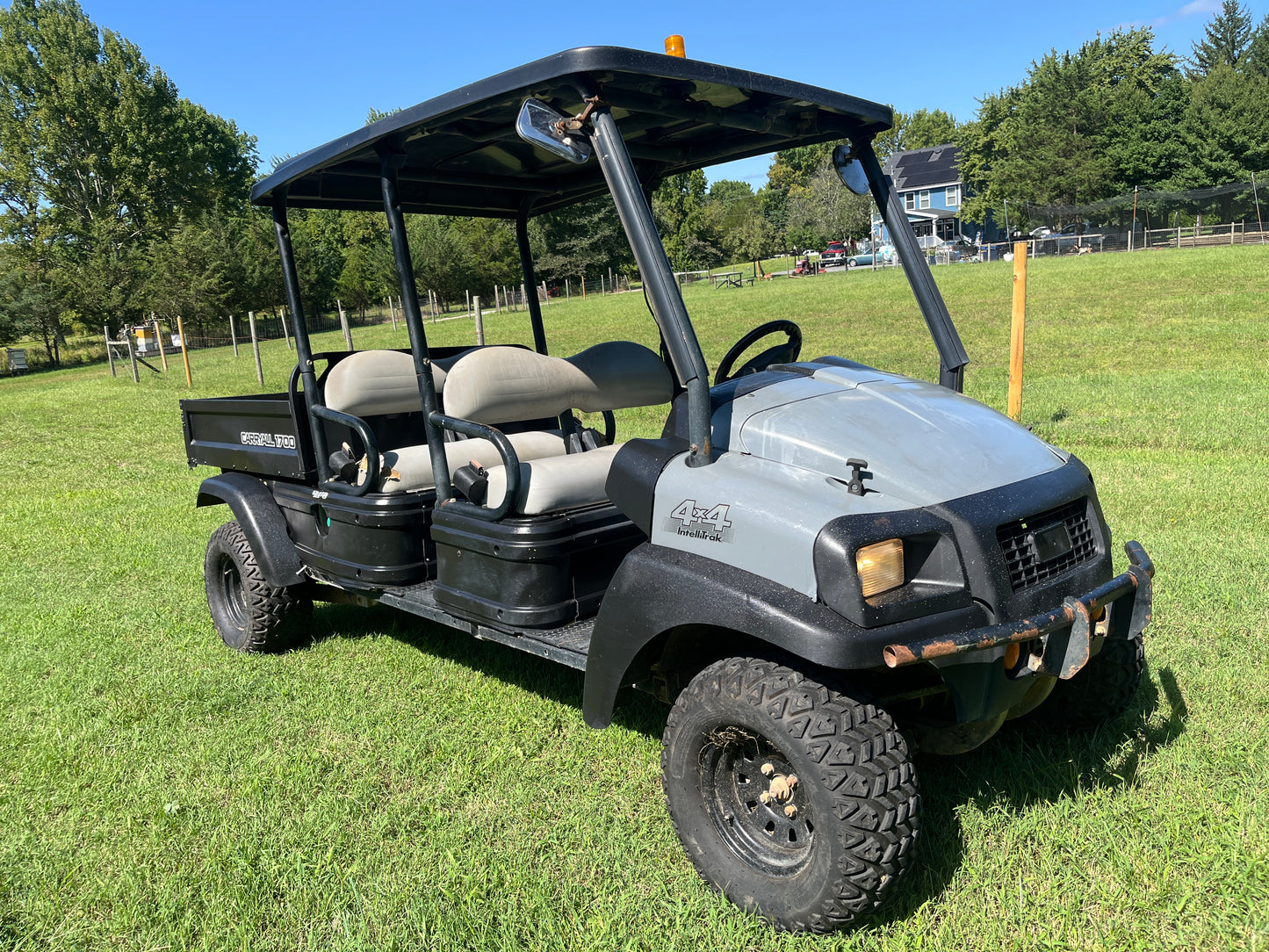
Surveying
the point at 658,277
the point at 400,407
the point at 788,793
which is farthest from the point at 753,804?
the point at 400,407

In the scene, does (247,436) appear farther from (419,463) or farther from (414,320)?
(414,320)

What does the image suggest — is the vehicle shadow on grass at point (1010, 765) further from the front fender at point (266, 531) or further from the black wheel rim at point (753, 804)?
the front fender at point (266, 531)

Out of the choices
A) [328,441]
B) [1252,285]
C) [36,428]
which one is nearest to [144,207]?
[36,428]

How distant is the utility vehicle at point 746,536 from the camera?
7.51 feet

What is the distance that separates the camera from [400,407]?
433cm

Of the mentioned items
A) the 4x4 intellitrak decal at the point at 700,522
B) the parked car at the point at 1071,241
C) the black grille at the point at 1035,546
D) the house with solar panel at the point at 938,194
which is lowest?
the black grille at the point at 1035,546

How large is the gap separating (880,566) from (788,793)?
67 cm

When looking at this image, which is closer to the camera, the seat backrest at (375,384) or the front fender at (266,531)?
the seat backrest at (375,384)

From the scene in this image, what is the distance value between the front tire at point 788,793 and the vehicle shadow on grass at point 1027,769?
399 mm

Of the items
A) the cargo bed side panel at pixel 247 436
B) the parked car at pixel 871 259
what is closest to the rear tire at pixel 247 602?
the cargo bed side panel at pixel 247 436

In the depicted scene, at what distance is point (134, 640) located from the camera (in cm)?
494

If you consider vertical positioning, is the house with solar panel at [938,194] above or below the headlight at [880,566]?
above

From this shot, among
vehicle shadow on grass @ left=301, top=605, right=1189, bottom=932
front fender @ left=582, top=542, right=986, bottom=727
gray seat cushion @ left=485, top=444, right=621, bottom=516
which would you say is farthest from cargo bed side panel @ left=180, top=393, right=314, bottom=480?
front fender @ left=582, top=542, right=986, bottom=727

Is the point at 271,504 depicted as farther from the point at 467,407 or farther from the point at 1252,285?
the point at 1252,285
